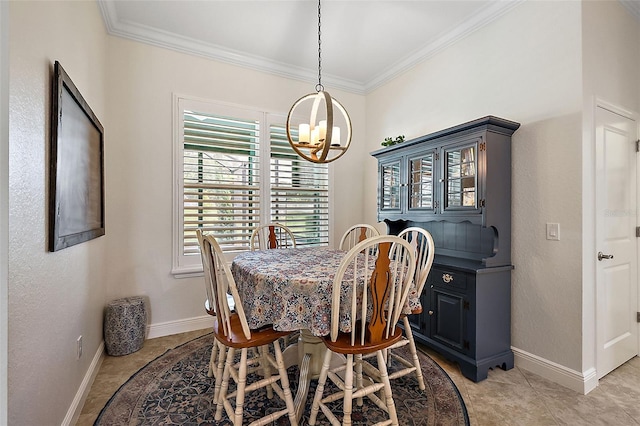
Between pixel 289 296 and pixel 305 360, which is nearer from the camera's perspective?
pixel 289 296

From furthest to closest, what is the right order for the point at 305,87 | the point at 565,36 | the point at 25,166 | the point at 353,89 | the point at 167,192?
the point at 353,89 → the point at 305,87 → the point at 167,192 → the point at 565,36 → the point at 25,166

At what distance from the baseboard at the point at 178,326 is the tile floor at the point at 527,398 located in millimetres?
499

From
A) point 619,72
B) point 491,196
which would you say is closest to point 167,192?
point 491,196

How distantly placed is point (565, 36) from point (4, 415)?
3570 mm

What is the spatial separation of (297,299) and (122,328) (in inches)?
75.5

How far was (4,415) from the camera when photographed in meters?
1.01

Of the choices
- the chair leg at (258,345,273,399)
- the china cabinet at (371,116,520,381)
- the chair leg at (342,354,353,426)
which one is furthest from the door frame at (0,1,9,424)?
the china cabinet at (371,116,520,381)

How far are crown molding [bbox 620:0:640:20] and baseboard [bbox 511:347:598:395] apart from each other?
2791mm

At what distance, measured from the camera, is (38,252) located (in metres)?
1.36

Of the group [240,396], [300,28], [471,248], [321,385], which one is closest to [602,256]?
[471,248]

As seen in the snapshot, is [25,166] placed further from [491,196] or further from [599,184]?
[599,184]

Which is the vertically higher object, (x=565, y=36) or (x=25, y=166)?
(x=565, y=36)

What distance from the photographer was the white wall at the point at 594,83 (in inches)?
83.5

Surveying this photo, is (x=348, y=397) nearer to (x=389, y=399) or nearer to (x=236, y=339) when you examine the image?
(x=389, y=399)
